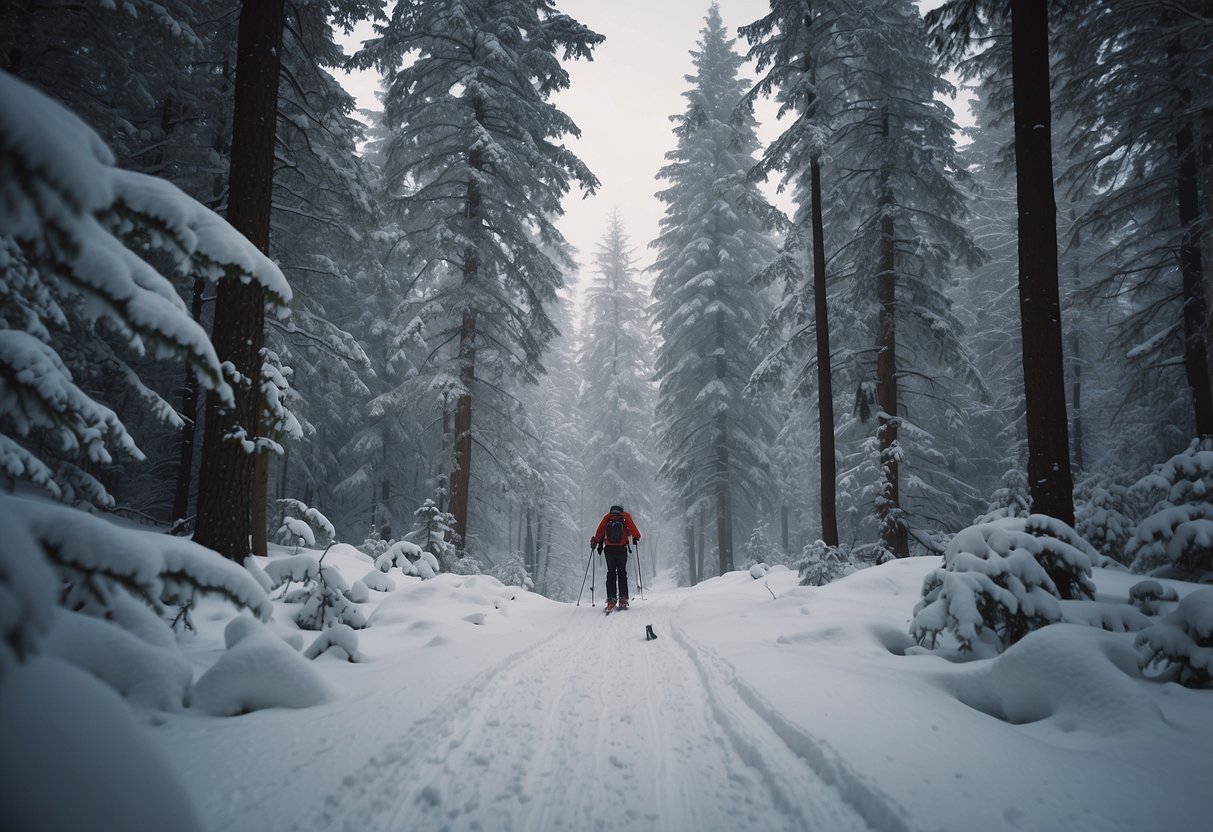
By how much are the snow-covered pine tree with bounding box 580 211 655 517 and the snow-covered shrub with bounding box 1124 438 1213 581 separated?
779 inches

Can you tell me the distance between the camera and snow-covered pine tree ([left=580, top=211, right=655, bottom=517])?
2856 cm

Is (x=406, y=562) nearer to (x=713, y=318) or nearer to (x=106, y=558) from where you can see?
(x=106, y=558)

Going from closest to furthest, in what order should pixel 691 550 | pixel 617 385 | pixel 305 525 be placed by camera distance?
pixel 305 525 → pixel 691 550 → pixel 617 385

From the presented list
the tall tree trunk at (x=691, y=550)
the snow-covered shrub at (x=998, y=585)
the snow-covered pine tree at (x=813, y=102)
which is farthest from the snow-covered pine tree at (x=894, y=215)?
the tall tree trunk at (x=691, y=550)

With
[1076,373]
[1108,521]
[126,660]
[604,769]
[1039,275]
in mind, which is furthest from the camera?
[1076,373]

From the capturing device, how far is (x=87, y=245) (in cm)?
117

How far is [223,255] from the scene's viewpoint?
154 cm

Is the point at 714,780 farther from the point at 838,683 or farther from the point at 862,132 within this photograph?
the point at 862,132

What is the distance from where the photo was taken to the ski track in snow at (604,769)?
2.08 meters

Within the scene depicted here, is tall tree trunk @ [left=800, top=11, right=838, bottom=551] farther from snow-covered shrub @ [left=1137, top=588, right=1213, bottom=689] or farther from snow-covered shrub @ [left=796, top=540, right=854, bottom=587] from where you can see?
snow-covered shrub @ [left=1137, top=588, right=1213, bottom=689]

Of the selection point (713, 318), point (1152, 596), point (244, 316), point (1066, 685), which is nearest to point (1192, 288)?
point (1152, 596)

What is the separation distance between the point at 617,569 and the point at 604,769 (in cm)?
670


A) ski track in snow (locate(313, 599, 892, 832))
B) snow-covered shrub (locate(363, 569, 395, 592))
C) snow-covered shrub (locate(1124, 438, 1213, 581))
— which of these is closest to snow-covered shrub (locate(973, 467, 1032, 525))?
snow-covered shrub (locate(1124, 438, 1213, 581))

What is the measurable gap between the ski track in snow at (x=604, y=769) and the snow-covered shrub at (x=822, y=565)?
6.17 m
